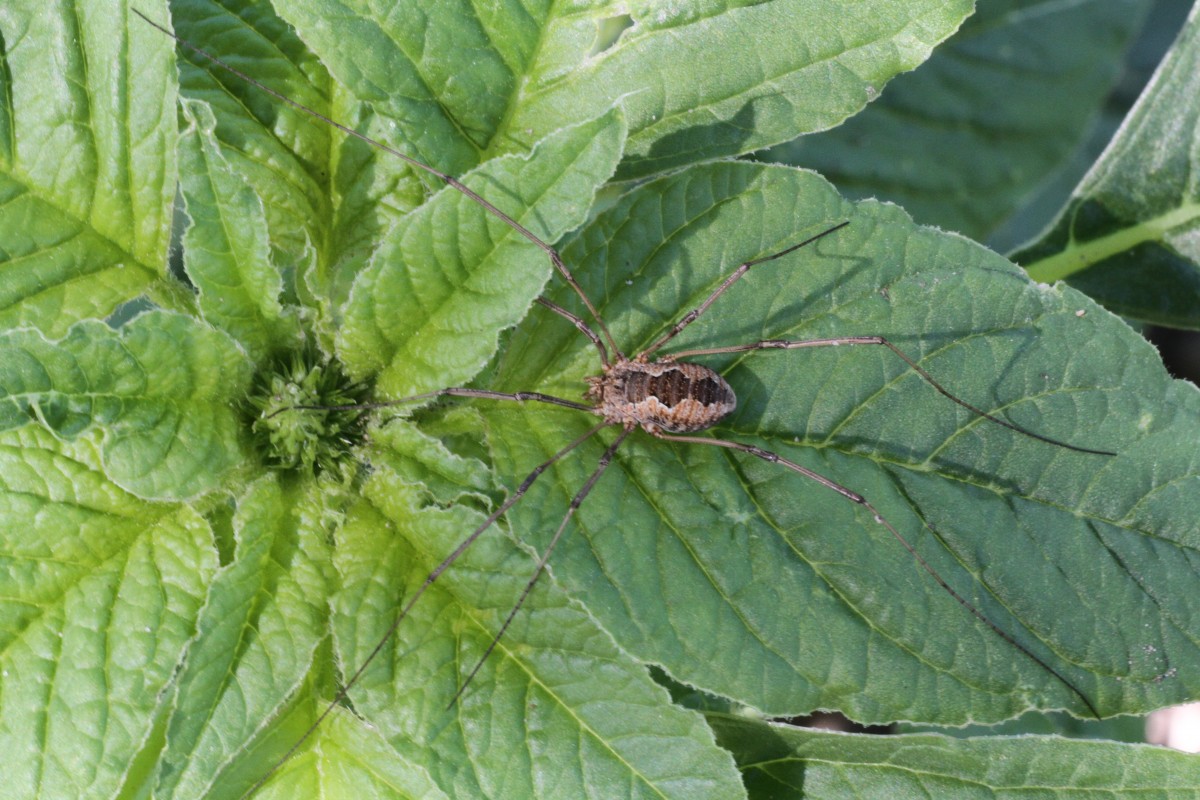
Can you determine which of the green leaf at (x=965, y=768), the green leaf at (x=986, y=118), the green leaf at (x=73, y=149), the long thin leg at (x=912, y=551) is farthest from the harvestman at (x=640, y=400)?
the green leaf at (x=986, y=118)

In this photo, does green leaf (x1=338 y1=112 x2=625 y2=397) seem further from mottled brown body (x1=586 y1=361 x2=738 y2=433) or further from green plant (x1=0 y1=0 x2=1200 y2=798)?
mottled brown body (x1=586 y1=361 x2=738 y2=433)

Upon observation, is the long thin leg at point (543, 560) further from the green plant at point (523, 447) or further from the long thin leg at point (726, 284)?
the long thin leg at point (726, 284)

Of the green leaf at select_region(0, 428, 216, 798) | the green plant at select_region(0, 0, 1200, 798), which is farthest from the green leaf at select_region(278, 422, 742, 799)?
the green leaf at select_region(0, 428, 216, 798)

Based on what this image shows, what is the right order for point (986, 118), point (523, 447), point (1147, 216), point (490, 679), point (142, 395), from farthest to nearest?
point (986, 118)
point (1147, 216)
point (523, 447)
point (490, 679)
point (142, 395)

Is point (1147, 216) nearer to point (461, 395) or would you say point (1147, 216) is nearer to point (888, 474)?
point (888, 474)

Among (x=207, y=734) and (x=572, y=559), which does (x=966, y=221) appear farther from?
(x=207, y=734)

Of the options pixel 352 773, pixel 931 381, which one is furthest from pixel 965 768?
pixel 352 773
